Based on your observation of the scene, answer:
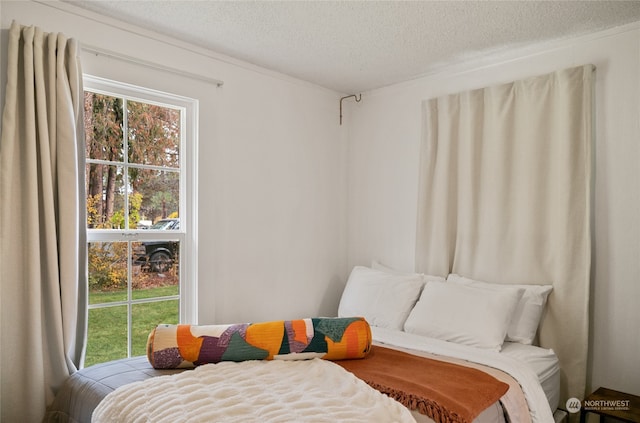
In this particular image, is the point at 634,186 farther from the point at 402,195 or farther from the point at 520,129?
the point at 402,195

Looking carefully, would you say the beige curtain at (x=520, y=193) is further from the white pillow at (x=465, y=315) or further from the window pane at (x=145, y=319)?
the window pane at (x=145, y=319)

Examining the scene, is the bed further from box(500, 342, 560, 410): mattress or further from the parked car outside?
the parked car outside

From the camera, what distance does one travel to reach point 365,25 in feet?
8.34

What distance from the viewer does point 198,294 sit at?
289 centimetres

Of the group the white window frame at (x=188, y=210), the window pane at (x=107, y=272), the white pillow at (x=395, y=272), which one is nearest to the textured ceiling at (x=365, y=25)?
the white window frame at (x=188, y=210)

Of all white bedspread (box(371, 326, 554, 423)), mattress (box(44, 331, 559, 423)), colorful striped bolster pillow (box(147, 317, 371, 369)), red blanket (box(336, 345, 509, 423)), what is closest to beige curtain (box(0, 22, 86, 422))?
mattress (box(44, 331, 559, 423))

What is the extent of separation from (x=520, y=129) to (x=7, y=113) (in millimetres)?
2870

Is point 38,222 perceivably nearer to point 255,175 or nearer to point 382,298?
point 255,175

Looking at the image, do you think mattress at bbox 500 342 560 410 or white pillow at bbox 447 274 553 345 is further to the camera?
white pillow at bbox 447 274 553 345

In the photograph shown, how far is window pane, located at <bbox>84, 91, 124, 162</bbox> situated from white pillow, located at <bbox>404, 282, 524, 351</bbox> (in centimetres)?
206

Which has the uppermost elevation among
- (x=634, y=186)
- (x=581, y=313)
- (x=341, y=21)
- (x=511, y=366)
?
(x=341, y=21)

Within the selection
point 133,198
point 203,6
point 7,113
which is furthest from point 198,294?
point 203,6

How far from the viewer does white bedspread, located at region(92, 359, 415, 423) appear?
5.11ft

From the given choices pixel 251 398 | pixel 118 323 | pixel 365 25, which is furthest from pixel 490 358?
pixel 118 323
